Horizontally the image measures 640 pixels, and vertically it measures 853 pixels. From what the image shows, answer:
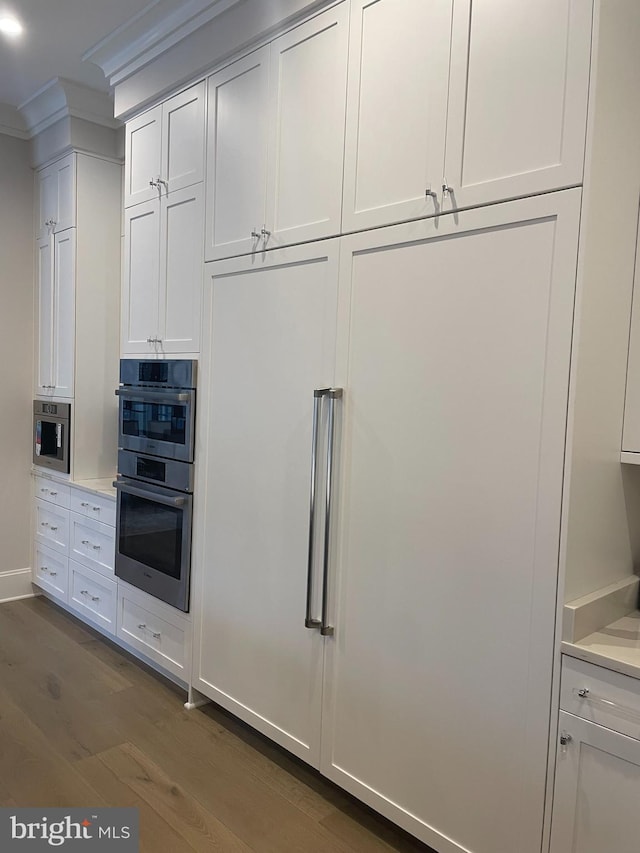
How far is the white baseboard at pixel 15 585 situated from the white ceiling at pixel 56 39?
2911mm

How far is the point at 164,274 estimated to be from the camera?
293 cm

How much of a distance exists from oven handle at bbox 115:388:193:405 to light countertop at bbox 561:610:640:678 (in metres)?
1.80

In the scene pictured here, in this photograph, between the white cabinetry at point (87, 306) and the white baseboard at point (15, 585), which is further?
the white baseboard at point (15, 585)

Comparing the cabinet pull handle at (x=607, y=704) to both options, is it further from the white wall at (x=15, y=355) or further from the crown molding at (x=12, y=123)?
the crown molding at (x=12, y=123)

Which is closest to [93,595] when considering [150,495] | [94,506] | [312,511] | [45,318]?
[94,506]

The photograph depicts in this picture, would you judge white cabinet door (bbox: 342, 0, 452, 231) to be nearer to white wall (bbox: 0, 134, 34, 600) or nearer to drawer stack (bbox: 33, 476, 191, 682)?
drawer stack (bbox: 33, 476, 191, 682)

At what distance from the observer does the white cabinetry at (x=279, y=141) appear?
2.12 metres

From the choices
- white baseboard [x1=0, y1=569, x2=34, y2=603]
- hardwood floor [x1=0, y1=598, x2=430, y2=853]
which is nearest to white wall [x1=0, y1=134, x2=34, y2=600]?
white baseboard [x1=0, y1=569, x2=34, y2=603]

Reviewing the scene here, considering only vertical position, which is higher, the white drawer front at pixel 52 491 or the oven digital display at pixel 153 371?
the oven digital display at pixel 153 371

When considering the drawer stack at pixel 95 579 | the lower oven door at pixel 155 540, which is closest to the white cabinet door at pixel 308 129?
the lower oven door at pixel 155 540

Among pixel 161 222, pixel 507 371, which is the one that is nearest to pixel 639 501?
pixel 507 371

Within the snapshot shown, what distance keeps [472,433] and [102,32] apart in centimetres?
260

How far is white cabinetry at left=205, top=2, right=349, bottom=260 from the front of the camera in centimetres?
212

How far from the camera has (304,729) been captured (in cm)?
230
